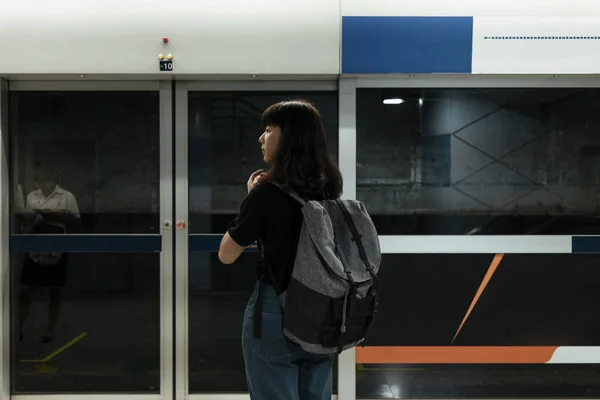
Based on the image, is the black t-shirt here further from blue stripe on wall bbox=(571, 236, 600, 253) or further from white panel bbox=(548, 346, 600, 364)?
white panel bbox=(548, 346, 600, 364)

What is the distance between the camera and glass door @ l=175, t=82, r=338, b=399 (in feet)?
11.2

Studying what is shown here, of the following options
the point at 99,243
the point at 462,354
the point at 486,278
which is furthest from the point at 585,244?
the point at 99,243

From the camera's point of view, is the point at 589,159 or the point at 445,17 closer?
the point at 445,17

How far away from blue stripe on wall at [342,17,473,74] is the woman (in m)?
1.38

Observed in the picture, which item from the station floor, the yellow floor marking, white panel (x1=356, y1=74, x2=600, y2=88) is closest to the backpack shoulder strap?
white panel (x1=356, y1=74, x2=600, y2=88)

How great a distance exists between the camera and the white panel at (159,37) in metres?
3.15

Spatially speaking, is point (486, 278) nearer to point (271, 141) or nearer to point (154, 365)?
point (271, 141)

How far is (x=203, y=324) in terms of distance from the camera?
3.47 meters

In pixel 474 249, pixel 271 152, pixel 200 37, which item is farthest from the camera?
pixel 474 249

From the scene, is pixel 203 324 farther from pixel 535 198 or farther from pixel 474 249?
pixel 535 198

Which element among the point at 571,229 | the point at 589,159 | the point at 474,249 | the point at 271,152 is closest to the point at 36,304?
the point at 271,152

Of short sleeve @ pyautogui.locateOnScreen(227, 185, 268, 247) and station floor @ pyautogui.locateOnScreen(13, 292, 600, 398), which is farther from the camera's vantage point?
station floor @ pyautogui.locateOnScreen(13, 292, 600, 398)

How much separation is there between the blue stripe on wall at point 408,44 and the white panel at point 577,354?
1.84 metres

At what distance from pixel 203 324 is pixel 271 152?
186 cm
